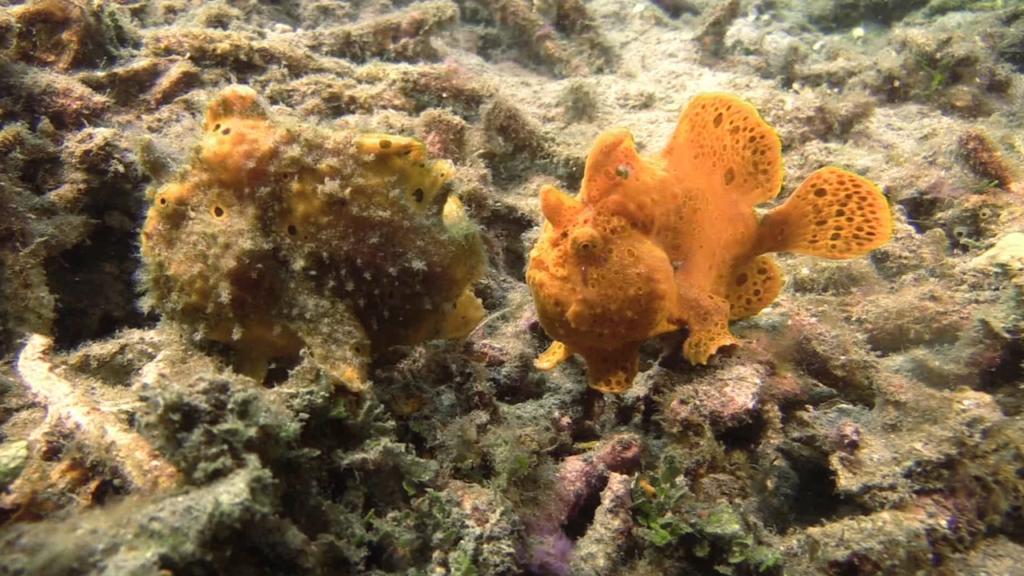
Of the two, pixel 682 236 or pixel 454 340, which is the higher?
pixel 682 236

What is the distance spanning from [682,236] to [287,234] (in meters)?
2.32

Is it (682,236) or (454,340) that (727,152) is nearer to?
(682,236)

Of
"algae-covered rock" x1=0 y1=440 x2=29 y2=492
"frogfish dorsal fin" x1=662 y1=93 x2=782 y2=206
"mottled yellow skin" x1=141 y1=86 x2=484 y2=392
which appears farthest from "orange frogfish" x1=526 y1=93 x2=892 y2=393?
"algae-covered rock" x1=0 y1=440 x2=29 y2=492

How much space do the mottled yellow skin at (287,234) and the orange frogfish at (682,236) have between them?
0.82m

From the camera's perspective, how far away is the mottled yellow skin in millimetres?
2484

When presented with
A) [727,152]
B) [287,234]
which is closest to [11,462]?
[287,234]

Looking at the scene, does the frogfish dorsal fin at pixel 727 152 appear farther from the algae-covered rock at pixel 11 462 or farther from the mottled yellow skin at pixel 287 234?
the algae-covered rock at pixel 11 462

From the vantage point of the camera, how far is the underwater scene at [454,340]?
2.10m

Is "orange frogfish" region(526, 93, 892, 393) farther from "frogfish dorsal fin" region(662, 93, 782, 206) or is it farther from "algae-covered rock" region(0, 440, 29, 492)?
"algae-covered rock" region(0, 440, 29, 492)

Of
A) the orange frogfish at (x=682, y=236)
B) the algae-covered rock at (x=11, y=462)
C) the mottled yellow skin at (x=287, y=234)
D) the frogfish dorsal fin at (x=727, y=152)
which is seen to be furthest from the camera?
the frogfish dorsal fin at (x=727, y=152)

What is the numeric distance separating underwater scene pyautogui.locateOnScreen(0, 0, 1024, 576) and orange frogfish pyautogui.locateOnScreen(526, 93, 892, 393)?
0.06ft

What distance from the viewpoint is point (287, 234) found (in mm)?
2564

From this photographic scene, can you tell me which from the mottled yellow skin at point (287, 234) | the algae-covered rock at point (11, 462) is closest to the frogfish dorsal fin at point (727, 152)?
the mottled yellow skin at point (287, 234)

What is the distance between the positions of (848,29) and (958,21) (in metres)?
Result: 2.00
